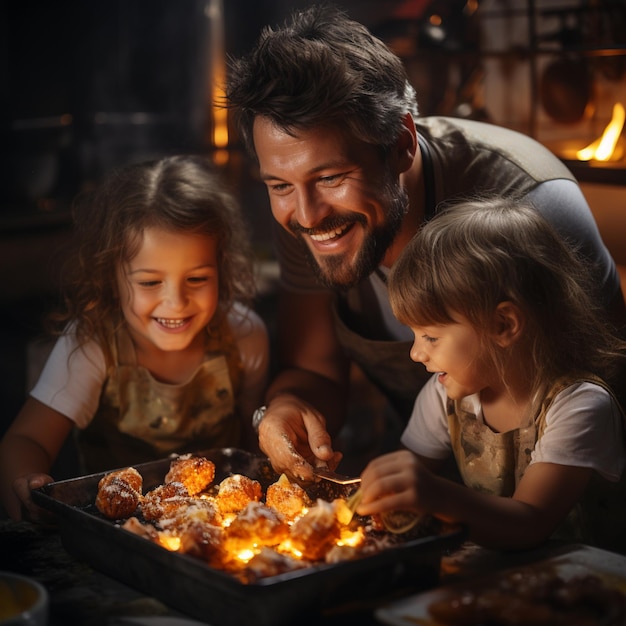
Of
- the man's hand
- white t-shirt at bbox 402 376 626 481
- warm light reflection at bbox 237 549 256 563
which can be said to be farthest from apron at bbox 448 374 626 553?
warm light reflection at bbox 237 549 256 563

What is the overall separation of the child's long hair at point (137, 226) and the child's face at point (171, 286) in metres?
0.03

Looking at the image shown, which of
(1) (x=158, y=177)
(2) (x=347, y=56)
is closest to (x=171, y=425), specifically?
(1) (x=158, y=177)

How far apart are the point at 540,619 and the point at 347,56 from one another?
1.23m

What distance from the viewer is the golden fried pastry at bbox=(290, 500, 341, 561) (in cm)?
145

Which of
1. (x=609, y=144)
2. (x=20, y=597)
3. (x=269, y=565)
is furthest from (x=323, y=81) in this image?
(x=609, y=144)

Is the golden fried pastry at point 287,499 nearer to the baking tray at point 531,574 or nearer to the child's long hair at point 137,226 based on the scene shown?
the baking tray at point 531,574

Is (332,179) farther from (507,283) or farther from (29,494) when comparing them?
(29,494)

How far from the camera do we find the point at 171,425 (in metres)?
2.33

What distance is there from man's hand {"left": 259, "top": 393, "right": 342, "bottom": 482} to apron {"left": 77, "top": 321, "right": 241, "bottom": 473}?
30 centimetres

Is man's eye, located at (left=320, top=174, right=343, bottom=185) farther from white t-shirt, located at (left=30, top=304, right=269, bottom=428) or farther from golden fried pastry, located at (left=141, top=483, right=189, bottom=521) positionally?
golden fried pastry, located at (left=141, top=483, right=189, bottom=521)

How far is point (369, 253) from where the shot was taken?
6.91 feet

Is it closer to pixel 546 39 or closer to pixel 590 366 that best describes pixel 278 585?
pixel 590 366

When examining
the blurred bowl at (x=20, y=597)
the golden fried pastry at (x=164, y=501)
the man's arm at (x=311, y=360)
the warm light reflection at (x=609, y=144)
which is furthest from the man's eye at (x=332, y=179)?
the warm light reflection at (x=609, y=144)

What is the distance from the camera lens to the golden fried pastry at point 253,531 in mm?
1483
